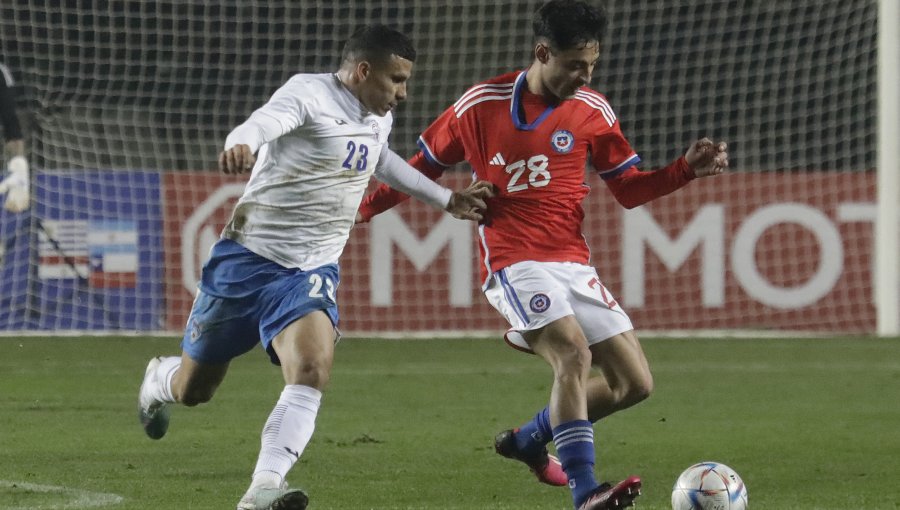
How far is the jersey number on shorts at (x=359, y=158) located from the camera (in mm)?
5559

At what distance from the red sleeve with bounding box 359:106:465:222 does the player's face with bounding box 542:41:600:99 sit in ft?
1.47

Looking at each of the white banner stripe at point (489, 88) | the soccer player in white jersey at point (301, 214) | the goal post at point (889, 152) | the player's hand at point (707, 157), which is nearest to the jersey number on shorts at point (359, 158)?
the soccer player in white jersey at point (301, 214)

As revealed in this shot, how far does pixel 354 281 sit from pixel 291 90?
8.09 meters

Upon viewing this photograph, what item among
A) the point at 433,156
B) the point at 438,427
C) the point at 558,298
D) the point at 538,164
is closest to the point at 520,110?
the point at 538,164

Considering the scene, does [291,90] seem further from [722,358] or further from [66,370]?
[722,358]

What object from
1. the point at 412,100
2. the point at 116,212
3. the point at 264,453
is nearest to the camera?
the point at 264,453

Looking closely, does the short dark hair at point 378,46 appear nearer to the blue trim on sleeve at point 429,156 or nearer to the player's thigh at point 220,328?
the blue trim on sleeve at point 429,156

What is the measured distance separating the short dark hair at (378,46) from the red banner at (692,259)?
7.75 m

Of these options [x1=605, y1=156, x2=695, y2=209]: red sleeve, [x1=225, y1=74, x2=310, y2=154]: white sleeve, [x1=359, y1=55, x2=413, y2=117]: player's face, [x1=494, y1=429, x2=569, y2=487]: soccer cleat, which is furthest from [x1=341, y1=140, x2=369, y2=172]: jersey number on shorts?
[x1=494, y1=429, x2=569, y2=487]: soccer cleat

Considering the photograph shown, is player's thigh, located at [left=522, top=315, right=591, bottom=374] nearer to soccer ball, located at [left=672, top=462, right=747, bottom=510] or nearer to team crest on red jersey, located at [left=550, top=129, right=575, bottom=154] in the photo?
soccer ball, located at [left=672, top=462, right=747, bottom=510]

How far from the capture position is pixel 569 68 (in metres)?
5.78

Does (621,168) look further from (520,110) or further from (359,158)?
(359,158)

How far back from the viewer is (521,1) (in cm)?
1755

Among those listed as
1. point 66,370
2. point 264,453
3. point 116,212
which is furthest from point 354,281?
point 264,453
